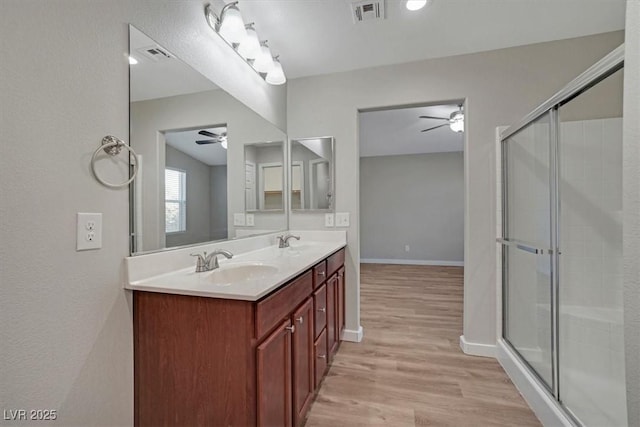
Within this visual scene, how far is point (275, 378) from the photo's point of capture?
42.2 inches

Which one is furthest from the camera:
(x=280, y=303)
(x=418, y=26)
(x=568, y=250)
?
(x=418, y=26)

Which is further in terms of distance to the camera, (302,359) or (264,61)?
(264,61)

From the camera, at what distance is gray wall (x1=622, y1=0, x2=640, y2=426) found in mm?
710

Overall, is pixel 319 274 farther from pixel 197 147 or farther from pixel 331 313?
pixel 197 147

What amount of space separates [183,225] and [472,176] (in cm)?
212

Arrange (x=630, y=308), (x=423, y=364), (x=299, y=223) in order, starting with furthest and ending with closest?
(x=299, y=223)
(x=423, y=364)
(x=630, y=308)

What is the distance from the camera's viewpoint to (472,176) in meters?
2.18

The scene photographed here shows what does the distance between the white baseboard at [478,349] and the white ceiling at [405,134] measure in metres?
2.78

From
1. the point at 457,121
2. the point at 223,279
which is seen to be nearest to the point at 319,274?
the point at 223,279

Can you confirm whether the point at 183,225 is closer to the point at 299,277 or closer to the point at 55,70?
the point at 299,277

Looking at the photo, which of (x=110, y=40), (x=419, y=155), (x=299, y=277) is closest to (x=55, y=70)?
(x=110, y=40)

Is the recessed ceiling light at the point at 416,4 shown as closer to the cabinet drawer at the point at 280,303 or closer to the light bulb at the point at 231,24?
the light bulb at the point at 231,24

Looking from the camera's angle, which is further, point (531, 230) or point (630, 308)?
point (531, 230)

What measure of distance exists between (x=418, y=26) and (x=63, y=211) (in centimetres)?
222
